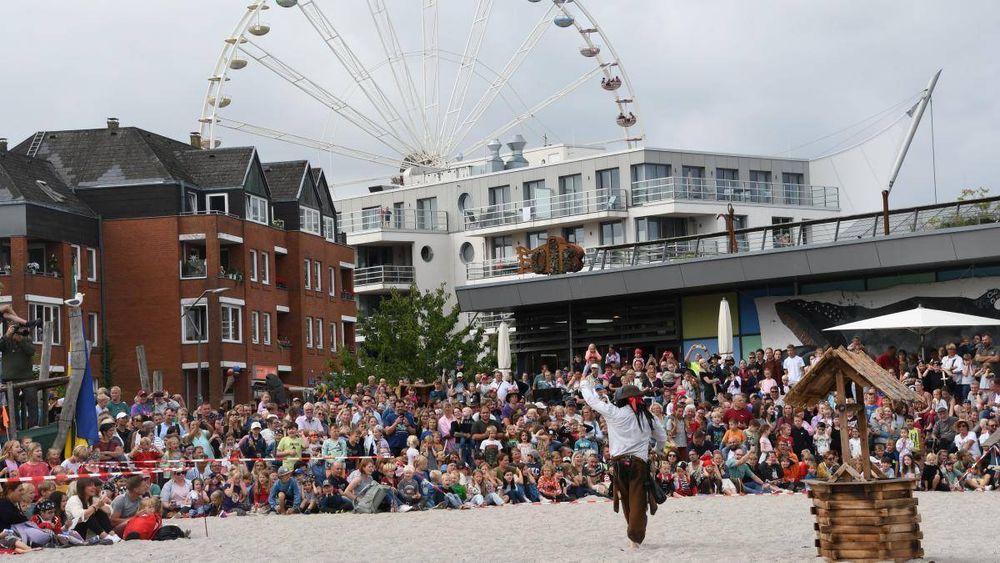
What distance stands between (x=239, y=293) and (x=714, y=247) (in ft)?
111

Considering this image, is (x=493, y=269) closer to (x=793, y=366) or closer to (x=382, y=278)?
(x=382, y=278)

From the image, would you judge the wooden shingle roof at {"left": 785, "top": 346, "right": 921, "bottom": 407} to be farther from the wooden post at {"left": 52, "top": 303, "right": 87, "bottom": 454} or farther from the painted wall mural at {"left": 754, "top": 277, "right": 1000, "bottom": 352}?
the painted wall mural at {"left": 754, "top": 277, "right": 1000, "bottom": 352}

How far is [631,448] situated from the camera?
1762 centimetres

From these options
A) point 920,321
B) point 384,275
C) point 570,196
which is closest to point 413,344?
point 570,196

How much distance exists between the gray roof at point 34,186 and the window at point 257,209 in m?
7.12

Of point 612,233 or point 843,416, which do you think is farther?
point 612,233

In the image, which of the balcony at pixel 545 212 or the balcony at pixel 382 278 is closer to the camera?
the balcony at pixel 545 212

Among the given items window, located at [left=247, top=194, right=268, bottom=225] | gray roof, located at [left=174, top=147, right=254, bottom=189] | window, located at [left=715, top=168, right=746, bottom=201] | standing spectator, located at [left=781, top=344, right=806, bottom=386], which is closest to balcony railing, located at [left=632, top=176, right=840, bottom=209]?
window, located at [left=715, top=168, right=746, bottom=201]

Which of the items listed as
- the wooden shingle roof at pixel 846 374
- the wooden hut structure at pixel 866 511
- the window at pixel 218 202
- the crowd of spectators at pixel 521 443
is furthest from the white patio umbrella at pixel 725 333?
the window at pixel 218 202

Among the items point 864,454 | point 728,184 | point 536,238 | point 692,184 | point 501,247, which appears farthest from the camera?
point 501,247

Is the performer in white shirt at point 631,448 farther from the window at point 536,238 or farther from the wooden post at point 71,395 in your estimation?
the window at point 536,238

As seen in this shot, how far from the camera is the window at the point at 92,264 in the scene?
218ft

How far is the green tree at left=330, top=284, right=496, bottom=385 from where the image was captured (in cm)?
6694

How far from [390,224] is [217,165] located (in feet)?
61.3
